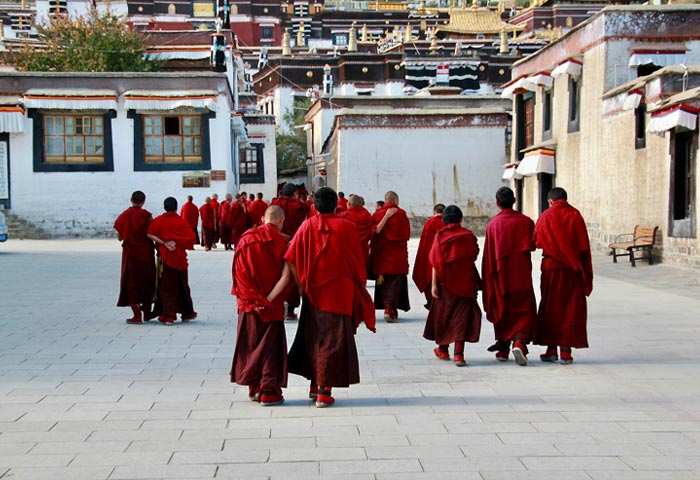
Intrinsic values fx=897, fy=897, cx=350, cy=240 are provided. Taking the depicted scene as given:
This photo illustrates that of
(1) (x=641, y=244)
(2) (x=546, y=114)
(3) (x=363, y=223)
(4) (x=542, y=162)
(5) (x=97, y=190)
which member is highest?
(2) (x=546, y=114)

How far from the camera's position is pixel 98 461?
4812 millimetres

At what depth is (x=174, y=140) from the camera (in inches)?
1054

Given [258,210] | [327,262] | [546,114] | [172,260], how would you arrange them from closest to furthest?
[327,262] < [172,260] < [258,210] < [546,114]

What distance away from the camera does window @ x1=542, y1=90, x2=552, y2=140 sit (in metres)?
24.1

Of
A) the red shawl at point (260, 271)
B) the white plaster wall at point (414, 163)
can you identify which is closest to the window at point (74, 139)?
the white plaster wall at point (414, 163)

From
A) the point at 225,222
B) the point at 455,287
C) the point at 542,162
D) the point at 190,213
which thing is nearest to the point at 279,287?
the point at 455,287

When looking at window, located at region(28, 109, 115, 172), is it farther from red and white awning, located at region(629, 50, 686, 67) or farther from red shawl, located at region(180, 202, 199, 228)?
red and white awning, located at region(629, 50, 686, 67)

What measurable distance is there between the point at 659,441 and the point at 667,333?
4.29 m

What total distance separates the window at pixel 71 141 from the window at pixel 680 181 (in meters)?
16.6

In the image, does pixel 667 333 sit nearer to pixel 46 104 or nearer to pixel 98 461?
pixel 98 461

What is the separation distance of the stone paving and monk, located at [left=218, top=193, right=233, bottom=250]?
12254mm

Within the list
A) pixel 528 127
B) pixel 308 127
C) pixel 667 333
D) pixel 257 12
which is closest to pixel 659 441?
pixel 667 333

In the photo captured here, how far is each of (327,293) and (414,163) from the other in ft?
72.3

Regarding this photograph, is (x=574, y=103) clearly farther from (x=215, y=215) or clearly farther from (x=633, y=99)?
(x=215, y=215)
